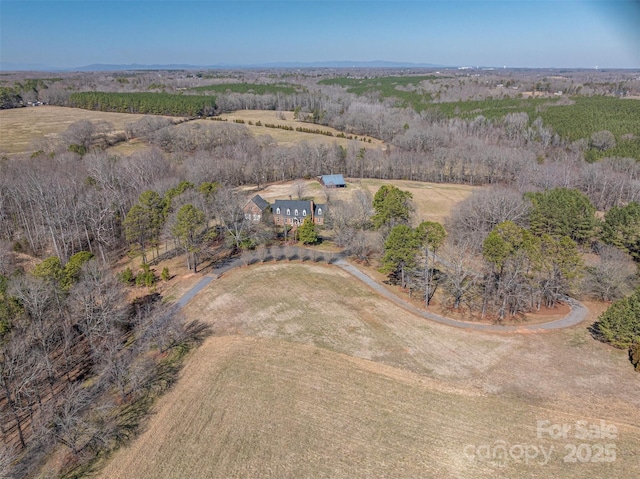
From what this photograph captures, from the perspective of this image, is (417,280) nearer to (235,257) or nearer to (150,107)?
(235,257)

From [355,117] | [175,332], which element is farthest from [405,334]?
[355,117]

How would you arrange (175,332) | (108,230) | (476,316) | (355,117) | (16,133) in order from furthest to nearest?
1. (355,117)
2. (16,133)
3. (108,230)
4. (476,316)
5. (175,332)

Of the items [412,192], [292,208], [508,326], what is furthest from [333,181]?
[508,326]

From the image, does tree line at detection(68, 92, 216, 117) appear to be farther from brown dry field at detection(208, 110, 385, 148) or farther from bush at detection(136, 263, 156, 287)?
bush at detection(136, 263, 156, 287)

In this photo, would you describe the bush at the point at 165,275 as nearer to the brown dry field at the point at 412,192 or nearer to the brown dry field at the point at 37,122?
the brown dry field at the point at 412,192

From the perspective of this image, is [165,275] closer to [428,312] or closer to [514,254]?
[428,312]

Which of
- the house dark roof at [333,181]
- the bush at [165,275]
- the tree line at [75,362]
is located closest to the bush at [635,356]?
the tree line at [75,362]
